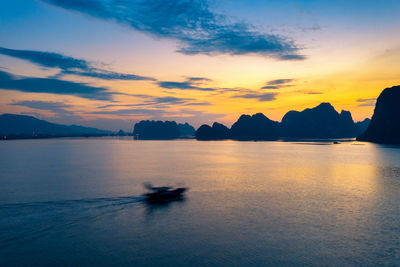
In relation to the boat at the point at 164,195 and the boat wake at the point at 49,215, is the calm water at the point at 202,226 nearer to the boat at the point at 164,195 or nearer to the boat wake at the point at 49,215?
the boat wake at the point at 49,215

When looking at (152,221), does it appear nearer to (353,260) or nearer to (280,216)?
(280,216)

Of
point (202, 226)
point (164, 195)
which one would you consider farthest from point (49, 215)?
point (202, 226)

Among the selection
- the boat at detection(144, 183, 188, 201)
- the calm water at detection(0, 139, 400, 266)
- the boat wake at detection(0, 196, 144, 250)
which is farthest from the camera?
the boat at detection(144, 183, 188, 201)

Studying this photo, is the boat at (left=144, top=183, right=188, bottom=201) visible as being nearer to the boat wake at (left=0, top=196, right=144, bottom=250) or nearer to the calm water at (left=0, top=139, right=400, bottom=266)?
the boat wake at (left=0, top=196, right=144, bottom=250)

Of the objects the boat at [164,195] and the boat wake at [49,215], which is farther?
the boat at [164,195]

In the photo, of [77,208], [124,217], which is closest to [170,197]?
[124,217]

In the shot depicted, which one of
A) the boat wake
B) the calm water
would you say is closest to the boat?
the boat wake

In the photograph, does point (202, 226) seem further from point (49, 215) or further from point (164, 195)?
point (49, 215)

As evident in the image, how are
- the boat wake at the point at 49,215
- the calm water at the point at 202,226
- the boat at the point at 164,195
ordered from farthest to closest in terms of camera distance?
the boat at the point at 164,195 → the boat wake at the point at 49,215 → the calm water at the point at 202,226

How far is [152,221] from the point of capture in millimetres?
28047

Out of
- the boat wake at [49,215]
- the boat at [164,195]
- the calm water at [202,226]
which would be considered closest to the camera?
the calm water at [202,226]

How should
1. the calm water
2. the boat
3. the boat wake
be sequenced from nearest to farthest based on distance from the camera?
the calm water
the boat wake
the boat

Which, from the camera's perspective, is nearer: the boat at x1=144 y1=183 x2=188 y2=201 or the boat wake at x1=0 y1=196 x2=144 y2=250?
the boat wake at x1=0 y1=196 x2=144 y2=250

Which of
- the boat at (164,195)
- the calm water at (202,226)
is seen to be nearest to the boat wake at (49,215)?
the calm water at (202,226)
